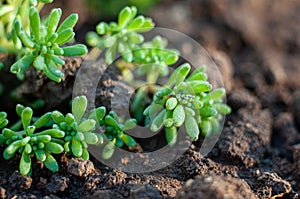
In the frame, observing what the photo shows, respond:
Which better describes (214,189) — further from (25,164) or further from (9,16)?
(9,16)

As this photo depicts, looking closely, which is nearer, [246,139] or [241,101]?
[246,139]

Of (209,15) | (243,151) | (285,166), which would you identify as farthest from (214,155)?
(209,15)

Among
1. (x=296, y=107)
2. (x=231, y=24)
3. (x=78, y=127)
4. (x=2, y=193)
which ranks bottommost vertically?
(x=2, y=193)

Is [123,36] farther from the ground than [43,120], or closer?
farther from the ground

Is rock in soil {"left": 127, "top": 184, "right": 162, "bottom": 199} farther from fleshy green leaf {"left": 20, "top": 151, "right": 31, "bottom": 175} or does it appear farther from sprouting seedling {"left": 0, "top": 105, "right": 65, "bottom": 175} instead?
fleshy green leaf {"left": 20, "top": 151, "right": 31, "bottom": 175}

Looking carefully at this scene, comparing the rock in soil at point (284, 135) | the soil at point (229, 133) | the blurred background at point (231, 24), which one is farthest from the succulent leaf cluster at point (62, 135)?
the blurred background at point (231, 24)

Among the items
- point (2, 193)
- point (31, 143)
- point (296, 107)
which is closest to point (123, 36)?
point (31, 143)

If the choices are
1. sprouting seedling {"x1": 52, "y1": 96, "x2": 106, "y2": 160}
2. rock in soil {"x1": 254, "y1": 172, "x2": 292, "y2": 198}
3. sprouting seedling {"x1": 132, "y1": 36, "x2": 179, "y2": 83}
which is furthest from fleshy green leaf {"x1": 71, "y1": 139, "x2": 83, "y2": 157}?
rock in soil {"x1": 254, "y1": 172, "x2": 292, "y2": 198}
